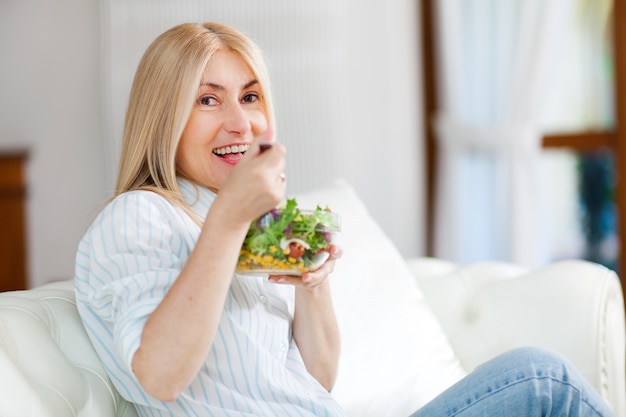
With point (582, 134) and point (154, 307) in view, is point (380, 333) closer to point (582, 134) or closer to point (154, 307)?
point (154, 307)

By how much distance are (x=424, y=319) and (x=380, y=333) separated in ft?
0.42

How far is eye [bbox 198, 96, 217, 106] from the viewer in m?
1.41

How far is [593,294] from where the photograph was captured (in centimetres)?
195

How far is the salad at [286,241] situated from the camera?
3.93 feet

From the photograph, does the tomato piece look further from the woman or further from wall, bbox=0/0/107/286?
wall, bbox=0/0/107/286

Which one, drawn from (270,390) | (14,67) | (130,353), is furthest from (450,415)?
(14,67)

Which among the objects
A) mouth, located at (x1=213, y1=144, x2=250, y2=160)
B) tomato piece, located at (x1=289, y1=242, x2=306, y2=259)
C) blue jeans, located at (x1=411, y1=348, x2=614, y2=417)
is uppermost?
mouth, located at (x1=213, y1=144, x2=250, y2=160)

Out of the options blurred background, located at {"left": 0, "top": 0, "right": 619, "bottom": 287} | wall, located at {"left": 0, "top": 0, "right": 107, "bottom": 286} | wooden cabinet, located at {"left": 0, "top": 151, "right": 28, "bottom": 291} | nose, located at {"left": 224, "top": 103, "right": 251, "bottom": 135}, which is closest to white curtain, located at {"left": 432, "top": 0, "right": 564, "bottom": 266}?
blurred background, located at {"left": 0, "top": 0, "right": 619, "bottom": 287}

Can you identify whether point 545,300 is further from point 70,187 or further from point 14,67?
point 14,67

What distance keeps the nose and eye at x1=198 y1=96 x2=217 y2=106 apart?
0.03 meters

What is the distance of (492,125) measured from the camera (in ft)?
11.6

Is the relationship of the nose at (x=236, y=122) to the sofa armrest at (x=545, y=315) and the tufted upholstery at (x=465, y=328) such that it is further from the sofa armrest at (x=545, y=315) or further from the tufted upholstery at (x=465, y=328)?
the sofa armrest at (x=545, y=315)

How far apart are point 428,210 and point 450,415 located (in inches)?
99.9

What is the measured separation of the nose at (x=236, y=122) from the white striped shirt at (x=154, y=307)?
120mm
